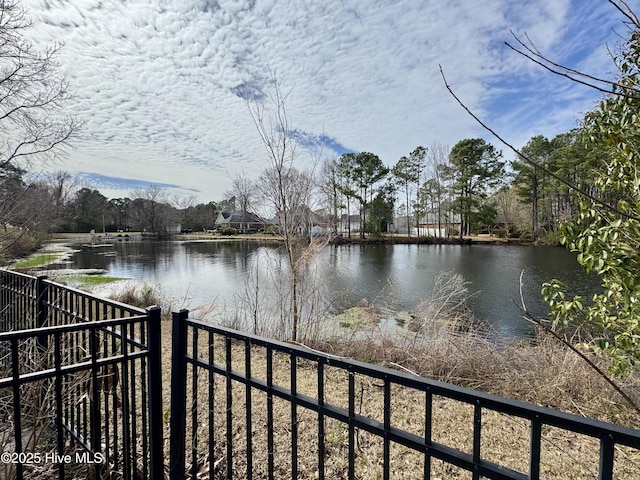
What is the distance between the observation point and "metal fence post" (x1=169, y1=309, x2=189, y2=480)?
1608 mm

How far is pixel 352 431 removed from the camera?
1.12 metres

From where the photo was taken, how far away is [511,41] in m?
1.30

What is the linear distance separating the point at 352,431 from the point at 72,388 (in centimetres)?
165

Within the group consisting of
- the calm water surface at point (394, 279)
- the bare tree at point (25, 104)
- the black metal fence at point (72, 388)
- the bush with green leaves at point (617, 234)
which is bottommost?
the calm water surface at point (394, 279)

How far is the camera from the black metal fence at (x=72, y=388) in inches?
55.2

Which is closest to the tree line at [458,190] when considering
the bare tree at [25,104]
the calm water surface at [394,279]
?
the calm water surface at [394,279]

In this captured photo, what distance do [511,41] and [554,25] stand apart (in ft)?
3.47

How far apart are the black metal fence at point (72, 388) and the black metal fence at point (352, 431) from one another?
19 cm

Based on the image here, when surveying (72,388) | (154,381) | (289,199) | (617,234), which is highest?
(289,199)

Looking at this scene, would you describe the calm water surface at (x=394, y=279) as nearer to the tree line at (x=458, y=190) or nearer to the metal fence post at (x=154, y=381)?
the metal fence post at (x=154, y=381)

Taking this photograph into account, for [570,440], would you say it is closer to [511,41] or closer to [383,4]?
[511,41]

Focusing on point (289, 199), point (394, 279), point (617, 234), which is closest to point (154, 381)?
point (617, 234)

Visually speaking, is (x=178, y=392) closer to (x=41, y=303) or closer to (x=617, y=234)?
(x=41, y=303)

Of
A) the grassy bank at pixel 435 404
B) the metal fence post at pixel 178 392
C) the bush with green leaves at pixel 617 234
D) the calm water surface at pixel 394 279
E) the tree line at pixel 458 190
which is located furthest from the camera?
the tree line at pixel 458 190
